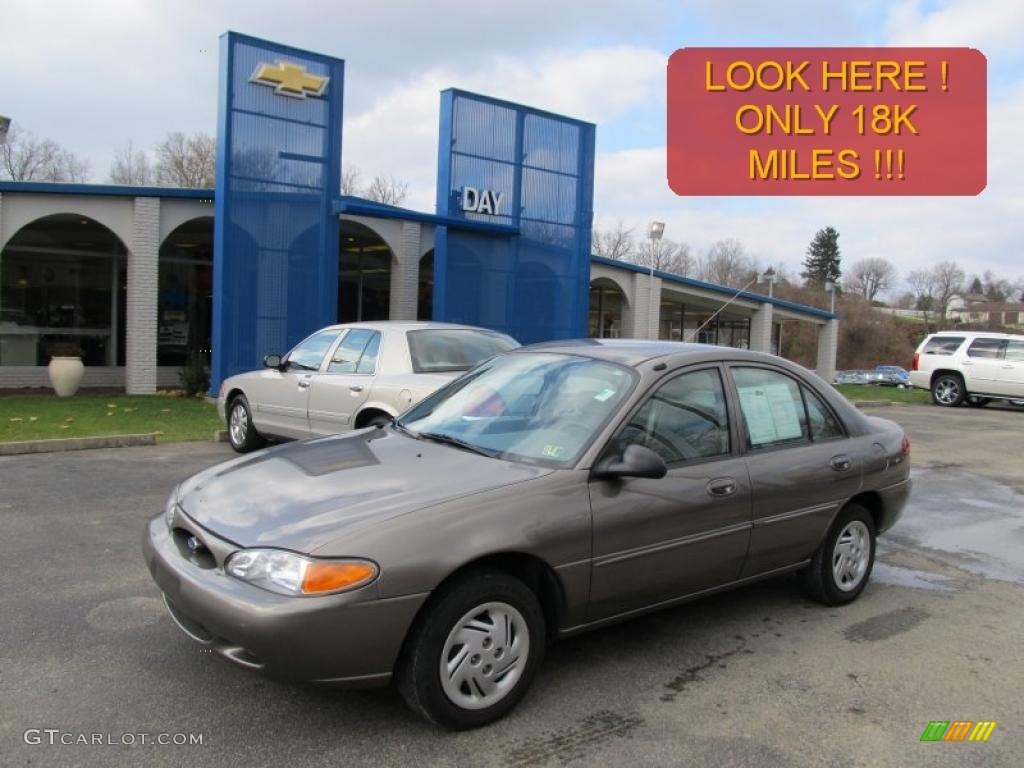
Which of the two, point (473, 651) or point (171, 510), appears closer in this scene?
point (473, 651)

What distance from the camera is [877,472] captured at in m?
4.85

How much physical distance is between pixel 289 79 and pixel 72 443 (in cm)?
814

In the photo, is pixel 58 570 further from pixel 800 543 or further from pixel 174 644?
pixel 800 543

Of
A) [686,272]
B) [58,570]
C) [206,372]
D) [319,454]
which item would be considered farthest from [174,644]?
[686,272]

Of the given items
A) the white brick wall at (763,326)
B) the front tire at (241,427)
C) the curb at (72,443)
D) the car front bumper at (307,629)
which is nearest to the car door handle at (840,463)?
the car front bumper at (307,629)

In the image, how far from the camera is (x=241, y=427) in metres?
9.58

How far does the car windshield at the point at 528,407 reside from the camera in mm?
3727

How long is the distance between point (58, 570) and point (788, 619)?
4.22 metres

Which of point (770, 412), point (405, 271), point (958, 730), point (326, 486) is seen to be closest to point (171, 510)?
point (326, 486)

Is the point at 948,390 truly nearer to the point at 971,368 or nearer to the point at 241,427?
the point at 971,368

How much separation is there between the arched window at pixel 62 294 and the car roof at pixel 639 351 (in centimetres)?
1545

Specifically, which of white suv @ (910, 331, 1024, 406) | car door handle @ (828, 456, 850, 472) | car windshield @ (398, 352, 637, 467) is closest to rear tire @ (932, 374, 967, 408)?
white suv @ (910, 331, 1024, 406)

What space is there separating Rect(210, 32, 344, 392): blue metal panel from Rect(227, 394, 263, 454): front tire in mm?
4589

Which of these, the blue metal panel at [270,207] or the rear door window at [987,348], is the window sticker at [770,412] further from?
the rear door window at [987,348]
